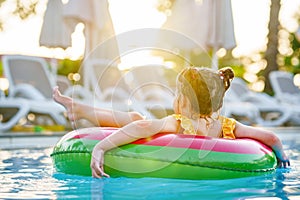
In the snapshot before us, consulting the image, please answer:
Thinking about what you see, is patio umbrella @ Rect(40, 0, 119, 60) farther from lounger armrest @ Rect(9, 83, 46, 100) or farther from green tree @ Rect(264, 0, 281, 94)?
green tree @ Rect(264, 0, 281, 94)

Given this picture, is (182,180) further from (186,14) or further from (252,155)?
(186,14)

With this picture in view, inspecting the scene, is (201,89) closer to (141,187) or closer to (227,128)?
(227,128)

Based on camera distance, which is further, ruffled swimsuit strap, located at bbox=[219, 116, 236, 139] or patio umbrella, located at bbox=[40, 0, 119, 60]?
patio umbrella, located at bbox=[40, 0, 119, 60]

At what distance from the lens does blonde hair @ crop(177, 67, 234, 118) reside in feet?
11.4

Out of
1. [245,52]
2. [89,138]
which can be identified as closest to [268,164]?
[89,138]

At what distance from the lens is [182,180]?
3.32 metres

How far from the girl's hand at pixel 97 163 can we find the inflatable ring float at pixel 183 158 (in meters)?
0.04

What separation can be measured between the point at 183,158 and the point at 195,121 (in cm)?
34

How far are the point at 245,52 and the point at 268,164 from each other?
23700 mm

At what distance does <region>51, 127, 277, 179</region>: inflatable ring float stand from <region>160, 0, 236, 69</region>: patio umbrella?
262 inches

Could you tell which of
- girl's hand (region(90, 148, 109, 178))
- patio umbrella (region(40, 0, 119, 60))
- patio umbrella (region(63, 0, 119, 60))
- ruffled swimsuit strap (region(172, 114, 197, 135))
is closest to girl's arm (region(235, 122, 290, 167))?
ruffled swimsuit strap (region(172, 114, 197, 135))

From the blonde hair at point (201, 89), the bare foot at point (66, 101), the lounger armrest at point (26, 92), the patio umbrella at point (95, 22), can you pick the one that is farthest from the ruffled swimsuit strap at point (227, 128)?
the lounger armrest at point (26, 92)

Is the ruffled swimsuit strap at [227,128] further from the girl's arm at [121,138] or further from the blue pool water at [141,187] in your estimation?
the girl's arm at [121,138]

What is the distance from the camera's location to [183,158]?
333 centimetres
